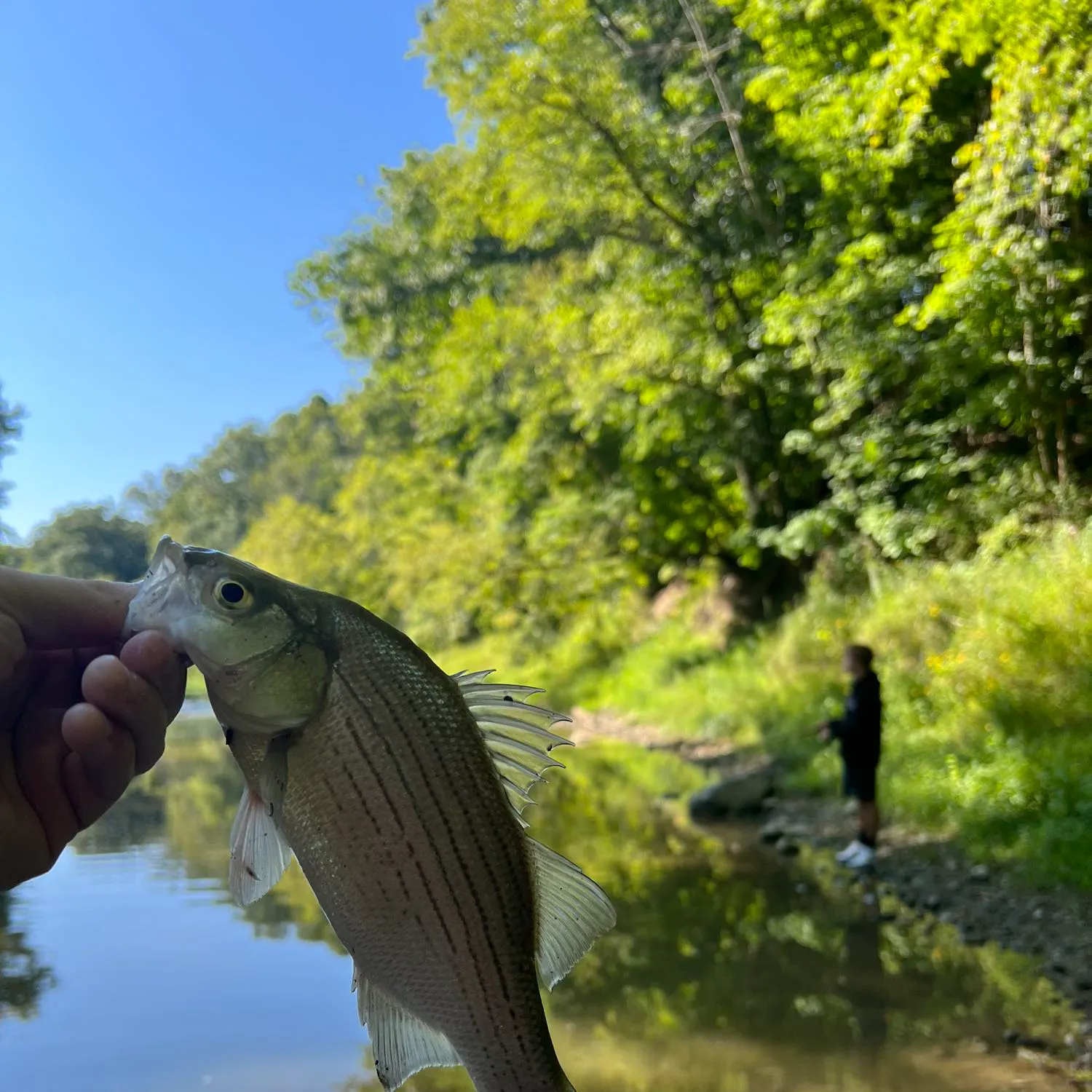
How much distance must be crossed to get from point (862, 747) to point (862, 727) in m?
0.15

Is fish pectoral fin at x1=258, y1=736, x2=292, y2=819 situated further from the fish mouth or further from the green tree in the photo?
the green tree

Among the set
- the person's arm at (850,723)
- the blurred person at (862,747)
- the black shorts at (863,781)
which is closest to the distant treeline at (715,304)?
the blurred person at (862,747)

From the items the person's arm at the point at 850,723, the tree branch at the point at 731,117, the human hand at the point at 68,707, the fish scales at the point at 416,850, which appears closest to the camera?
the fish scales at the point at 416,850

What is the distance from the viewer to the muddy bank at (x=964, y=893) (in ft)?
15.5

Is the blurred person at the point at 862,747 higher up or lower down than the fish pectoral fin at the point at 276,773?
higher up

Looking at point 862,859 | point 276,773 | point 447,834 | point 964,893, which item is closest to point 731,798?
point 862,859

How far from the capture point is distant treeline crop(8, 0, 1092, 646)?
827 cm

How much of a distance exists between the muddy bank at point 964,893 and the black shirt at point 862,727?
823 mm

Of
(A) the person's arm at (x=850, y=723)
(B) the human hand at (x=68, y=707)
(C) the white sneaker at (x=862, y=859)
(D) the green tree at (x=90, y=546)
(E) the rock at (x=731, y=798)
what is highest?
(D) the green tree at (x=90, y=546)

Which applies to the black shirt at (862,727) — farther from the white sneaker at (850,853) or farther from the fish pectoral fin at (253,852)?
the fish pectoral fin at (253,852)

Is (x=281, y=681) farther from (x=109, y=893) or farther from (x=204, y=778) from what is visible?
(x=204, y=778)

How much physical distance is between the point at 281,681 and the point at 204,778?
10683 millimetres

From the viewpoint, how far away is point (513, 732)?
1.46 m

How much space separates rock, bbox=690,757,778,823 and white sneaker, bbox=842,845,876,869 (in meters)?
1.93
